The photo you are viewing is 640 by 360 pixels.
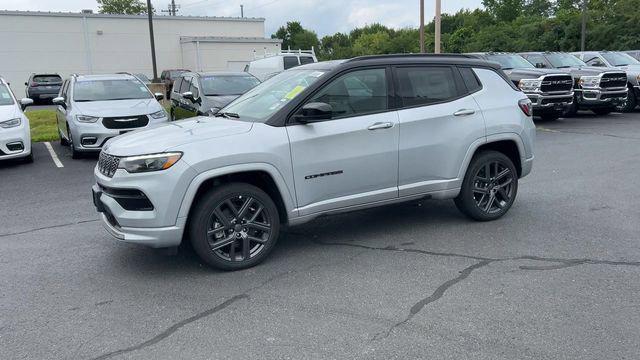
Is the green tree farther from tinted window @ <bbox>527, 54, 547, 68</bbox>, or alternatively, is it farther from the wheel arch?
the wheel arch

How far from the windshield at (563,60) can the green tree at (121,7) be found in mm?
62692

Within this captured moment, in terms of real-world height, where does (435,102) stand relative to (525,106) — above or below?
above

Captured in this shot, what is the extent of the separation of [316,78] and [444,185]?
1.73m

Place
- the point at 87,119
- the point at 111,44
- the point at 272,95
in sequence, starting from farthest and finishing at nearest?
the point at 111,44 < the point at 87,119 < the point at 272,95

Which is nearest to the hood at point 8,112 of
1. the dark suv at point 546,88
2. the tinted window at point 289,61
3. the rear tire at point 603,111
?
the dark suv at point 546,88

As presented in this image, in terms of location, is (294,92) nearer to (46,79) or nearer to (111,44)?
(46,79)

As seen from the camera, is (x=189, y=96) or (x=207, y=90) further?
(x=207, y=90)

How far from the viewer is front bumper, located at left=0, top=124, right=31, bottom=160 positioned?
→ 10258 millimetres

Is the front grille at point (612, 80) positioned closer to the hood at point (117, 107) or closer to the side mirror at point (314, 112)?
the hood at point (117, 107)

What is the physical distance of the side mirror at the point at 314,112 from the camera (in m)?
5.03

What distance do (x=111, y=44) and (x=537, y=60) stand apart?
32762mm

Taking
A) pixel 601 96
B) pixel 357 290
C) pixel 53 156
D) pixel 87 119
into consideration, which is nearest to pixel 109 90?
pixel 87 119

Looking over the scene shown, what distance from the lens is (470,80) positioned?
6.22 metres

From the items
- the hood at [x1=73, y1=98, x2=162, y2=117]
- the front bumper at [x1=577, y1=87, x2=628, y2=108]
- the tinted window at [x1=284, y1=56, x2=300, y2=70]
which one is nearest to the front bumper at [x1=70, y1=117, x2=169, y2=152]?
the hood at [x1=73, y1=98, x2=162, y2=117]
